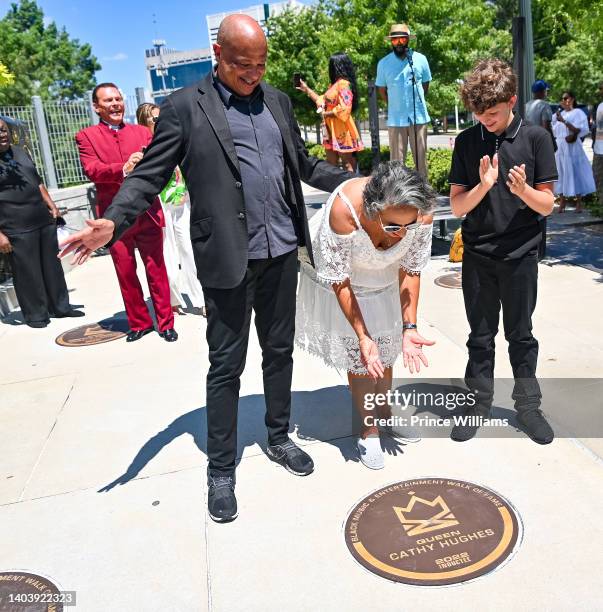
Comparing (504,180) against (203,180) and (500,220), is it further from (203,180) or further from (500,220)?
(203,180)

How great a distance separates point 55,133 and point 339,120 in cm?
521

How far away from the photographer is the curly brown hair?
114 inches

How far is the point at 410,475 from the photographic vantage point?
10.1ft

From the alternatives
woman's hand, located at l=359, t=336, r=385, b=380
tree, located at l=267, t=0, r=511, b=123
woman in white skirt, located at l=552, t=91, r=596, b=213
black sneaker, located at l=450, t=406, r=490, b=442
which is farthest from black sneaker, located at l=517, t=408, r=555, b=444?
tree, located at l=267, t=0, r=511, b=123

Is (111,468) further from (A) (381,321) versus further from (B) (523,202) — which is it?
(B) (523,202)

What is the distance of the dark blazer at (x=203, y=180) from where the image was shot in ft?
8.82

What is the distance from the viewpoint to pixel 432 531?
266 centimetres

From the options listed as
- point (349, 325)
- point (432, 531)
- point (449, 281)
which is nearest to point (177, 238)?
point (449, 281)

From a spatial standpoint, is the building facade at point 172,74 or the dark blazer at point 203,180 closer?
the dark blazer at point 203,180

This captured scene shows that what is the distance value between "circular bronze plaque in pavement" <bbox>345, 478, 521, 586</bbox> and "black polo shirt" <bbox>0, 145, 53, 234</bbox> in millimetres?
4759

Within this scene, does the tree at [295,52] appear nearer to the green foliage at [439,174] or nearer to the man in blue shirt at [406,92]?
the green foliage at [439,174]

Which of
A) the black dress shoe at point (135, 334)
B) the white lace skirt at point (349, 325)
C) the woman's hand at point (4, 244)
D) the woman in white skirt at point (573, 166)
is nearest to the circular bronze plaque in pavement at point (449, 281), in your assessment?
the black dress shoe at point (135, 334)

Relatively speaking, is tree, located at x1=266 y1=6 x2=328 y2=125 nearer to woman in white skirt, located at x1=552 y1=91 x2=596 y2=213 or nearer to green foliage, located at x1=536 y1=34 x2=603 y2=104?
woman in white skirt, located at x1=552 y1=91 x2=596 y2=213

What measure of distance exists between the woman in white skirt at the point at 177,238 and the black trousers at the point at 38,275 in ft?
3.85
